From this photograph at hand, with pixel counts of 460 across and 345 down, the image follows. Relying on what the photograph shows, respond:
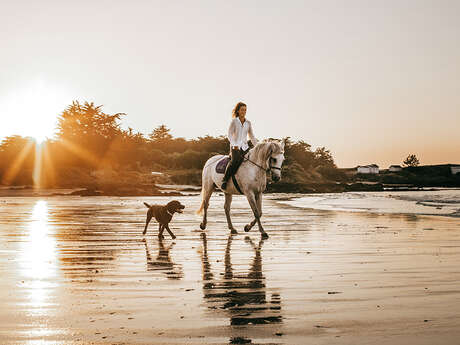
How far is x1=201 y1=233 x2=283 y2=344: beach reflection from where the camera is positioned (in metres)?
4.35

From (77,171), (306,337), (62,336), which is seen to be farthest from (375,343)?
(77,171)

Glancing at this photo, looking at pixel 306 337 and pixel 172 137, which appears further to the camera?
pixel 172 137

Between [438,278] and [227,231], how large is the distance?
7110 mm

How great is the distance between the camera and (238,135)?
1246cm

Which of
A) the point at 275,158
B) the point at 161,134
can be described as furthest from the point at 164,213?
the point at 161,134

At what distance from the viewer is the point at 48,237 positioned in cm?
1100

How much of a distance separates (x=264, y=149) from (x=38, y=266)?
21.1 ft

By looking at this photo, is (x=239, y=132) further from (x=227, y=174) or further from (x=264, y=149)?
(x=227, y=174)

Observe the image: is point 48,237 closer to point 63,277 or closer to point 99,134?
point 63,277

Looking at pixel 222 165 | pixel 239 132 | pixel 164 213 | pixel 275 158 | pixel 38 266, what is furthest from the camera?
pixel 222 165

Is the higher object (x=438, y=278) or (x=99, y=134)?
(x=99, y=134)

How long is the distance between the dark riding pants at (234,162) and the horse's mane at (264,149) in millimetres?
304

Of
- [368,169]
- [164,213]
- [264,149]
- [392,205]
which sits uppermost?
[368,169]

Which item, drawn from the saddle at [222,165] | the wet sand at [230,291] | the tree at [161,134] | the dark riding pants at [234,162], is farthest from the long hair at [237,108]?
the tree at [161,134]
